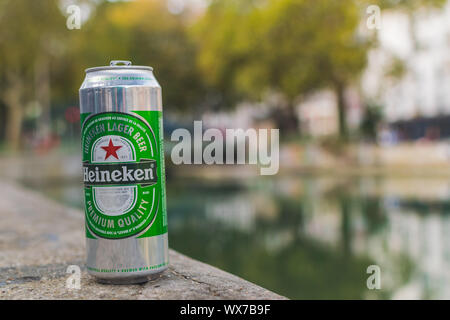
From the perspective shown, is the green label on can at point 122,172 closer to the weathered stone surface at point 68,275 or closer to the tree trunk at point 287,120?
the weathered stone surface at point 68,275

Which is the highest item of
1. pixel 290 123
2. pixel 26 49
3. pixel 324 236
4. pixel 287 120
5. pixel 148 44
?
pixel 148 44

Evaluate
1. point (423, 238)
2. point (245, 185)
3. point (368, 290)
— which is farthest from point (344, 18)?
point (368, 290)

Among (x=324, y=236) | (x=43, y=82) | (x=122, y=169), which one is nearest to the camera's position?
(x=122, y=169)

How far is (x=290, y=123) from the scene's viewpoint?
115 ft

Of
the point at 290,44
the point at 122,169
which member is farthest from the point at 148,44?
the point at 122,169

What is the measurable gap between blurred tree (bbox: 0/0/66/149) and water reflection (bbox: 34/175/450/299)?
21.4 m

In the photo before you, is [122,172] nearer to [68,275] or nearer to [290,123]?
[68,275]

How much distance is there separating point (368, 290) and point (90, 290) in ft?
15.3

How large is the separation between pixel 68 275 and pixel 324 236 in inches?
268

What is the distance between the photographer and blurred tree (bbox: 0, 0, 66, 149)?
34250 millimetres

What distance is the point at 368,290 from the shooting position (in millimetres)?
6910

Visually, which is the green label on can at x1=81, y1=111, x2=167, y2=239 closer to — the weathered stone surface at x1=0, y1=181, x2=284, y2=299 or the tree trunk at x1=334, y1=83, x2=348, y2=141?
the weathered stone surface at x1=0, y1=181, x2=284, y2=299

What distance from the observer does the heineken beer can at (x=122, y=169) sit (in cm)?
299
